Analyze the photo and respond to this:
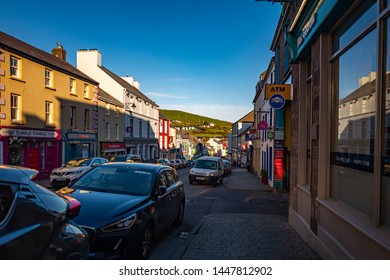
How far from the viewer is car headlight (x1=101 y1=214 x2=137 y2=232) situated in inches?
163

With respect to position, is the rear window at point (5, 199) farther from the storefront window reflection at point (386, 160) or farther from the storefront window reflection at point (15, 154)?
the storefront window reflection at point (15, 154)

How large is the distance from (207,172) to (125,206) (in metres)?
13.2

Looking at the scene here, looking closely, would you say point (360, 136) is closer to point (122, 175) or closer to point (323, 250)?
point (323, 250)

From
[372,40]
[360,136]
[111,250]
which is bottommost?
[111,250]

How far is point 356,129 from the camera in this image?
4.29 meters

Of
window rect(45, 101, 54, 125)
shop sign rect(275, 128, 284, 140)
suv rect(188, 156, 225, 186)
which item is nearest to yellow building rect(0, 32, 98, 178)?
window rect(45, 101, 54, 125)

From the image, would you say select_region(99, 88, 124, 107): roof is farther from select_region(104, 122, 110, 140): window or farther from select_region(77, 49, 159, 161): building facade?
select_region(104, 122, 110, 140): window

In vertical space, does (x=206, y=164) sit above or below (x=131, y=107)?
below

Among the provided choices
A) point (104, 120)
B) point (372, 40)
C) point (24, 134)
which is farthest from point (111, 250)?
point (104, 120)

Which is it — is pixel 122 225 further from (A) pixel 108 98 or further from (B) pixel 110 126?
(A) pixel 108 98

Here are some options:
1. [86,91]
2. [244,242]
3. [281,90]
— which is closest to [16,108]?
[86,91]

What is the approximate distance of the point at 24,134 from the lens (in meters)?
18.1
